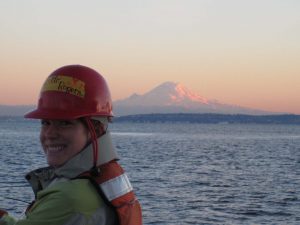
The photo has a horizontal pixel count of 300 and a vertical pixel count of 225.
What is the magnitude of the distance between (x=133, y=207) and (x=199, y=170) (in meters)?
47.3

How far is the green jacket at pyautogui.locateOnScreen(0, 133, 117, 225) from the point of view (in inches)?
97.3

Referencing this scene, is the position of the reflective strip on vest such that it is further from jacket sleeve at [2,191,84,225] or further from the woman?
jacket sleeve at [2,191,84,225]

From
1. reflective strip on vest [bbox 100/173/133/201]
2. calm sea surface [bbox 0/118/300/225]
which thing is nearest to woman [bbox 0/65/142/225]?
reflective strip on vest [bbox 100/173/133/201]

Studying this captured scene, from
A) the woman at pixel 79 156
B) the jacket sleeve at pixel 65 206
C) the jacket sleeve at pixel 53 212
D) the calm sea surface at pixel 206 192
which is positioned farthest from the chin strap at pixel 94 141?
the calm sea surface at pixel 206 192

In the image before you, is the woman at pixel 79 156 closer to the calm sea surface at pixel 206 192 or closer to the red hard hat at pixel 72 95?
the red hard hat at pixel 72 95

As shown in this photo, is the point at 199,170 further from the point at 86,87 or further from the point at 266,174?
the point at 86,87

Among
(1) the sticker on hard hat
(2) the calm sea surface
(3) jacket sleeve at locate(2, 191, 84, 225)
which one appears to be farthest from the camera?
(2) the calm sea surface

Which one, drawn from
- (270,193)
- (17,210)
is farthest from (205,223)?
(270,193)

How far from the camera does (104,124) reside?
286cm

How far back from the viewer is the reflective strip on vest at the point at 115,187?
8.68 feet

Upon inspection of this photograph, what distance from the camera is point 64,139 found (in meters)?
2.76

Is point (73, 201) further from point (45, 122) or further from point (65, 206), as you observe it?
point (45, 122)

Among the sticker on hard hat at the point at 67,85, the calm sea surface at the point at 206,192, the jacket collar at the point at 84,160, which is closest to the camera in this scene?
the jacket collar at the point at 84,160

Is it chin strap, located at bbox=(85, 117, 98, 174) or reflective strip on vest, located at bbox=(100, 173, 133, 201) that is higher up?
chin strap, located at bbox=(85, 117, 98, 174)
